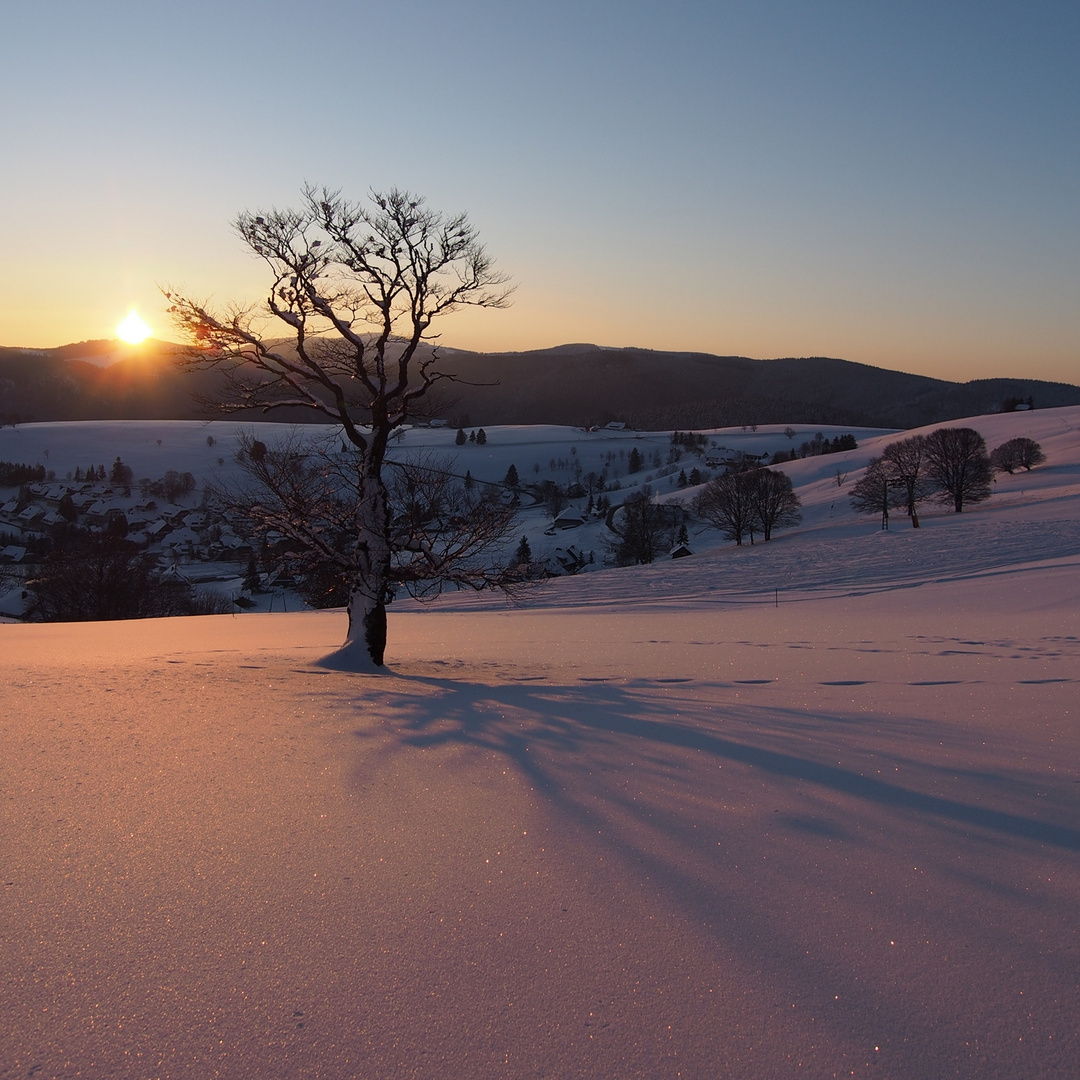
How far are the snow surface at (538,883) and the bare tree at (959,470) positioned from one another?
196 ft

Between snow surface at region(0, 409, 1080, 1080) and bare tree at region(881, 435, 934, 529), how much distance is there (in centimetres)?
5835

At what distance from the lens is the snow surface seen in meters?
2.42

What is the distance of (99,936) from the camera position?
297 centimetres

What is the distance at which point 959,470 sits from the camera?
6062 centimetres

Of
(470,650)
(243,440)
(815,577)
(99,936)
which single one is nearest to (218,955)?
(99,936)

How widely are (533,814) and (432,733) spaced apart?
208 centimetres

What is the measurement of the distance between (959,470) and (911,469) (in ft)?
11.8

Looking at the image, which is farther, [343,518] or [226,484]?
[226,484]

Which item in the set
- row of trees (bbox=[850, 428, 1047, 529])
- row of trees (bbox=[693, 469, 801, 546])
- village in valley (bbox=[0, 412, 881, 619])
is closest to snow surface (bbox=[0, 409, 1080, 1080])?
village in valley (bbox=[0, 412, 881, 619])

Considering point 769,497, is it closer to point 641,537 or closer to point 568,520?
point 641,537

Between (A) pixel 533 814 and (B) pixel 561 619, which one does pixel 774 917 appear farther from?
(B) pixel 561 619

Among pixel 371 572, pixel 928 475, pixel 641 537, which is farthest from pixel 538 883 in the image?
pixel 641 537

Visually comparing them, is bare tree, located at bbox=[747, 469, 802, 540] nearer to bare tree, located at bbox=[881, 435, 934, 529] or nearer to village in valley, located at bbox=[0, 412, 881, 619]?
village in valley, located at bbox=[0, 412, 881, 619]

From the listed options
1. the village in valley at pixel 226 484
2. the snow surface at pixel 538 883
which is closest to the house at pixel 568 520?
the village in valley at pixel 226 484
